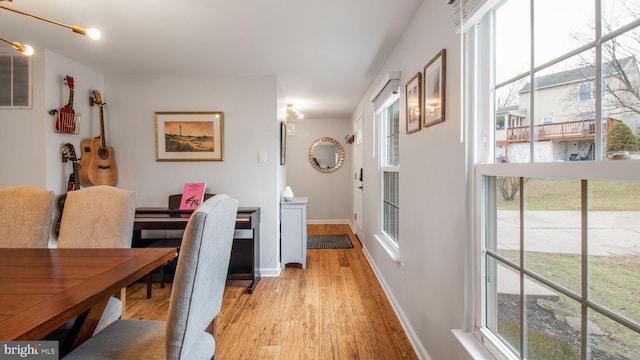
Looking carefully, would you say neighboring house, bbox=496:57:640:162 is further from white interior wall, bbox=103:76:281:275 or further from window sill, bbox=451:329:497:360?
white interior wall, bbox=103:76:281:275

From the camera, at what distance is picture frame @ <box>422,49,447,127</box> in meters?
1.58

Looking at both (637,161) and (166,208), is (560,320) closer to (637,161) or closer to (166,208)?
(637,161)

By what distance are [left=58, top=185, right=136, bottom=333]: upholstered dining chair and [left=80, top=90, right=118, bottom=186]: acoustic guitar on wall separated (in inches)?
62.4

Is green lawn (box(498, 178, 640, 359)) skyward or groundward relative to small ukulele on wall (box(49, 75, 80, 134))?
groundward

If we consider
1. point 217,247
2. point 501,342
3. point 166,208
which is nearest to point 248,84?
point 166,208

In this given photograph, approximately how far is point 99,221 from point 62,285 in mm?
755

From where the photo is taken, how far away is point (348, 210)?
21.8 feet

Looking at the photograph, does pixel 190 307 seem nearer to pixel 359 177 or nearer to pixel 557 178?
pixel 557 178

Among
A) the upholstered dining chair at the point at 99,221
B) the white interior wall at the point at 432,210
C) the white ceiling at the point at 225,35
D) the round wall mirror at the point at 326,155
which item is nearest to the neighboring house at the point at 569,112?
the white interior wall at the point at 432,210

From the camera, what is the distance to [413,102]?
2.13 m

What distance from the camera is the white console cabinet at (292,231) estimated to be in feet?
12.0

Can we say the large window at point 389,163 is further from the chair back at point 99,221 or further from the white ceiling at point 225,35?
the chair back at point 99,221

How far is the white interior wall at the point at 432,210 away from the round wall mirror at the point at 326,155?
12.8 feet

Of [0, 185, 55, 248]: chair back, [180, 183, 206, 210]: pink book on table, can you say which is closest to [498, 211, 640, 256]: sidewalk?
[0, 185, 55, 248]: chair back
